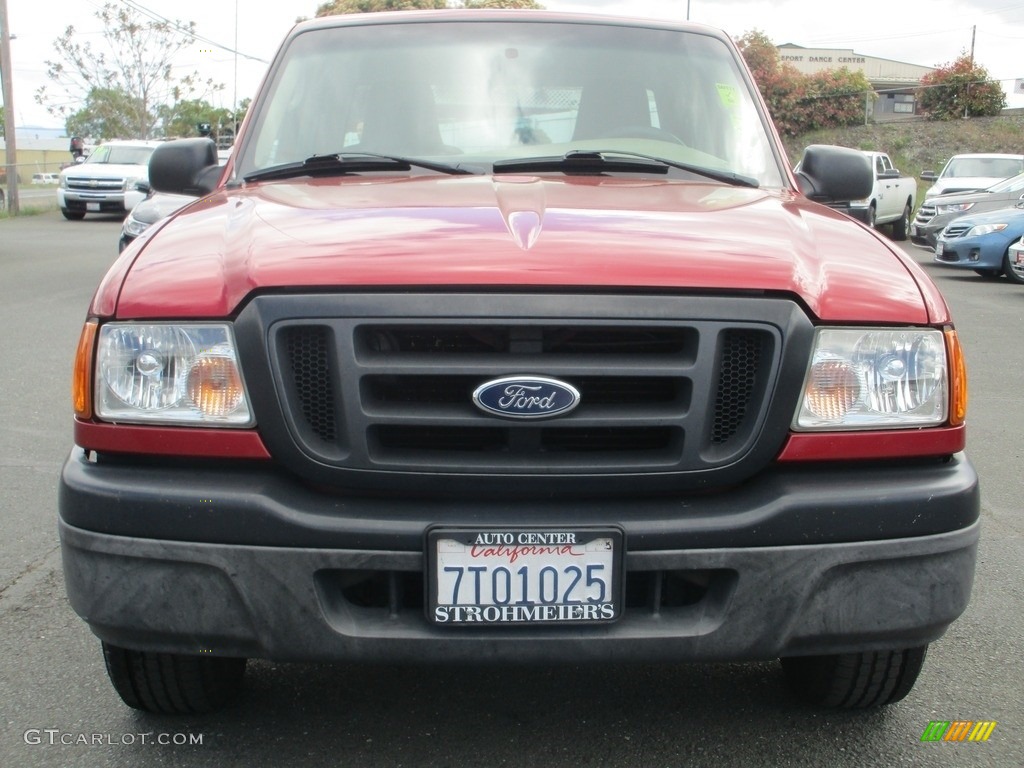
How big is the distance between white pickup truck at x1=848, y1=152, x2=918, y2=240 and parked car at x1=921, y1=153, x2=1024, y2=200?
528 mm

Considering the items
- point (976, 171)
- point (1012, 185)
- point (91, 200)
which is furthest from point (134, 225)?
point (976, 171)

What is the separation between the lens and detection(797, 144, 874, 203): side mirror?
3727 millimetres

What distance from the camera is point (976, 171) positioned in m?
22.0

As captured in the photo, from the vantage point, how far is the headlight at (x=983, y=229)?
14281 mm

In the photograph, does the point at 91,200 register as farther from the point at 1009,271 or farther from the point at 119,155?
the point at 1009,271

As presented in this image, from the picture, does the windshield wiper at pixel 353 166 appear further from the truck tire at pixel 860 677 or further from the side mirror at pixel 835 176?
the truck tire at pixel 860 677

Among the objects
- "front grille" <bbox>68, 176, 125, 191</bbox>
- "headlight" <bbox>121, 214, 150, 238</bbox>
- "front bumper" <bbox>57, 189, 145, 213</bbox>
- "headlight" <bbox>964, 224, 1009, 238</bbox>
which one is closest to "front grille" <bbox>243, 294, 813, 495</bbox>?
"headlight" <bbox>121, 214, 150, 238</bbox>

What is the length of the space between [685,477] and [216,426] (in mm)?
949

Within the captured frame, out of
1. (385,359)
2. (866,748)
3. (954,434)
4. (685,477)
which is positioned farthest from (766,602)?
(385,359)

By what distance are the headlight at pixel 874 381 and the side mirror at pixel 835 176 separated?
1376 millimetres

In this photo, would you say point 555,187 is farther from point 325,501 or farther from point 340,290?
point 325,501

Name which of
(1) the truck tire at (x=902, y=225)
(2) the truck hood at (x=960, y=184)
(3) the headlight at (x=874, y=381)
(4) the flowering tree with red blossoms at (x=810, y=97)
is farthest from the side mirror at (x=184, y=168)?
(4) the flowering tree with red blossoms at (x=810, y=97)

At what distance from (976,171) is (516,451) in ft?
72.1

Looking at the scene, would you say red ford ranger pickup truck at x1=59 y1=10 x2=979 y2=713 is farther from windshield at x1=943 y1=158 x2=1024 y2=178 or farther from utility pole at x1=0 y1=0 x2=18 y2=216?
utility pole at x1=0 y1=0 x2=18 y2=216
